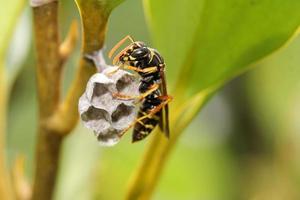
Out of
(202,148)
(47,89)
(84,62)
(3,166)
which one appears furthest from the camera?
(202,148)

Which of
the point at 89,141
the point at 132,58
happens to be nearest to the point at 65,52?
the point at 132,58

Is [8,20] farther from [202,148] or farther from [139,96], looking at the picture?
[202,148]

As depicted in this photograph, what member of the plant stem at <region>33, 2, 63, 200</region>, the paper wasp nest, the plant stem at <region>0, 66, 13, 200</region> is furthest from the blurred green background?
the paper wasp nest

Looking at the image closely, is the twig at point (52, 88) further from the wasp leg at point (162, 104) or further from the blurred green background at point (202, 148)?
the blurred green background at point (202, 148)

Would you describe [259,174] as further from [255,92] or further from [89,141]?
[89,141]

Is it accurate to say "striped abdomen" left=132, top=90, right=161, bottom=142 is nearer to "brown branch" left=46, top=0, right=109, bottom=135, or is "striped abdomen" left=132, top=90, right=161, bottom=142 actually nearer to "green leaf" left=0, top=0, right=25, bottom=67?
"brown branch" left=46, top=0, right=109, bottom=135

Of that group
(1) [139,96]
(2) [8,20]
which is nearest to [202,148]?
(2) [8,20]
